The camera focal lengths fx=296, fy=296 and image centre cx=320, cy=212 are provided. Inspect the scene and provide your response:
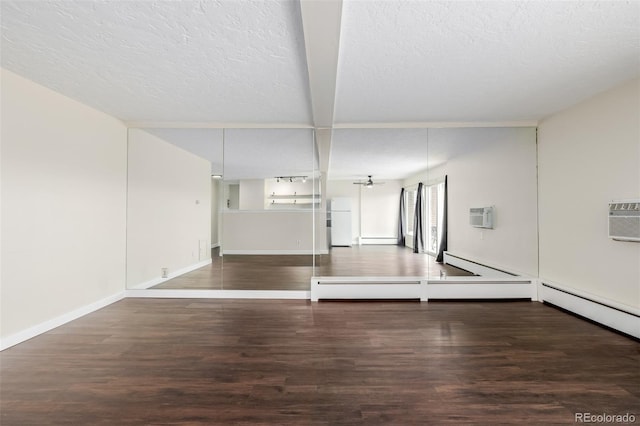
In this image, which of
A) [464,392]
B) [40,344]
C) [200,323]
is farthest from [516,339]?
[40,344]

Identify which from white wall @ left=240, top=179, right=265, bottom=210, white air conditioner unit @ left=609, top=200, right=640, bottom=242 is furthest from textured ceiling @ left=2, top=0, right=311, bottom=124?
white air conditioner unit @ left=609, top=200, right=640, bottom=242

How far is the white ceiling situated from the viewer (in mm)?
1782

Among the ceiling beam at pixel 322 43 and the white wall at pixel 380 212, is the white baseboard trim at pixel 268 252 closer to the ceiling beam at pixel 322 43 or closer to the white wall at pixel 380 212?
the white wall at pixel 380 212

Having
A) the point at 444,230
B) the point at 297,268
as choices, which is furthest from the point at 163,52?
the point at 444,230

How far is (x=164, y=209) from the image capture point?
4445 millimetres

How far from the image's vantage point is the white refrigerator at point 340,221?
14.5ft

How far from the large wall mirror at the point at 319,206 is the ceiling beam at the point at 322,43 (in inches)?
55.3

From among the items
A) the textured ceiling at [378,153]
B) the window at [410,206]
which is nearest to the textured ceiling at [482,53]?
the textured ceiling at [378,153]

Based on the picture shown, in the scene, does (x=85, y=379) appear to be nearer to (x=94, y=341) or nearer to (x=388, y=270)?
(x=94, y=341)

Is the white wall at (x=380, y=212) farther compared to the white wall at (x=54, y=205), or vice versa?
the white wall at (x=380, y=212)

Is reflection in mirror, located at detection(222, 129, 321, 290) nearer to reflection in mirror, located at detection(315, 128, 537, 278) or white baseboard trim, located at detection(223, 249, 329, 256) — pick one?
white baseboard trim, located at detection(223, 249, 329, 256)

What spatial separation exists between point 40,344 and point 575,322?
5.30m

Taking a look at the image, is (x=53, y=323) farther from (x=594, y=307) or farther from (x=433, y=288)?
(x=594, y=307)

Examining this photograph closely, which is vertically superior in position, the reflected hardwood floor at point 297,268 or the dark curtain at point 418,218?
the dark curtain at point 418,218
